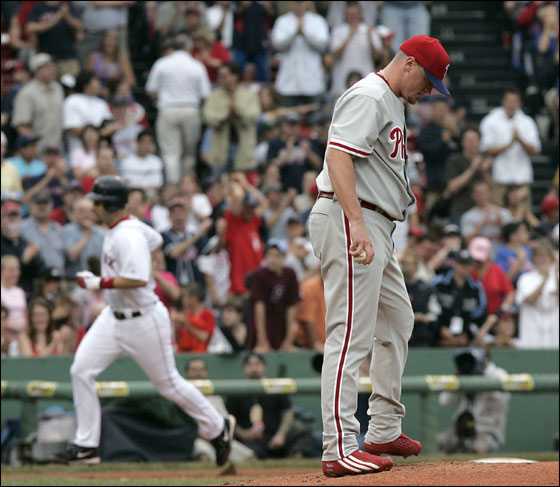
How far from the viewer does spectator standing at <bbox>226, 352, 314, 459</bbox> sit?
1074 cm

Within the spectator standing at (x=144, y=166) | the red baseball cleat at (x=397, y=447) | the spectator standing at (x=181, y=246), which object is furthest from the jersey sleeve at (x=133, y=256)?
the spectator standing at (x=144, y=166)

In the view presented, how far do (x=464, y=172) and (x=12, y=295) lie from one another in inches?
251

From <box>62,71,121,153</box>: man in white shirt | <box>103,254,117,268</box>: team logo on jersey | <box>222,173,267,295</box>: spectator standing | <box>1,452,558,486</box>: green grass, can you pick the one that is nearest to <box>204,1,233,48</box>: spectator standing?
<box>62,71,121,153</box>: man in white shirt

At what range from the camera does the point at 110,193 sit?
8.93 meters

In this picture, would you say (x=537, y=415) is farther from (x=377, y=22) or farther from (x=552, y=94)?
(x=377, y=22)

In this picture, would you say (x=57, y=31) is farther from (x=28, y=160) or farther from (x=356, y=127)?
(x=356, y=127)

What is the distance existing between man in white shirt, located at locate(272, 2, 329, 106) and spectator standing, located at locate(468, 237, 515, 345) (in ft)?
14.4

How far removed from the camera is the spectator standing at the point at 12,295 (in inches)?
443

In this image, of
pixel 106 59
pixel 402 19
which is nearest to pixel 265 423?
pixel 106 59

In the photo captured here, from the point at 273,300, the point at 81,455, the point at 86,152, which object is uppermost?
the point at 86,152

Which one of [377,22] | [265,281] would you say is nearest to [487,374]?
[265,281]

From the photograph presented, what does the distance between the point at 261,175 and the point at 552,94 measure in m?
4.82

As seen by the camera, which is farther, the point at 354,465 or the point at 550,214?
the point at 550,214

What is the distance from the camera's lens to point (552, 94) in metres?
16.6
